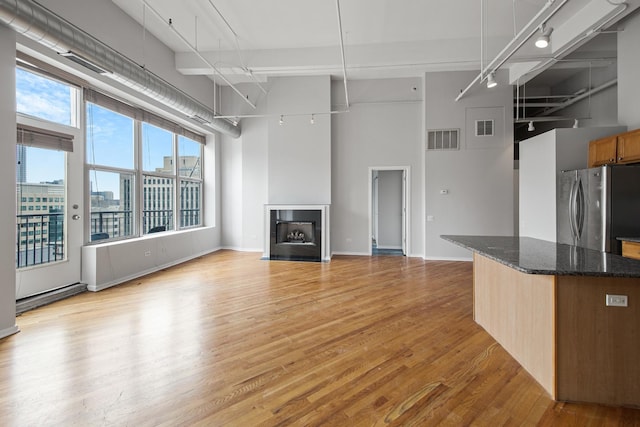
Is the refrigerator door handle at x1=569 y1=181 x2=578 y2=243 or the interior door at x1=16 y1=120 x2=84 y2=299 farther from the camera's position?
the refrigerator door handle at x1=569 y1=181 x2=578 y2=243

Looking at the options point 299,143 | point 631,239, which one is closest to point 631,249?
point 631,239

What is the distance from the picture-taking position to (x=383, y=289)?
4.29 meters

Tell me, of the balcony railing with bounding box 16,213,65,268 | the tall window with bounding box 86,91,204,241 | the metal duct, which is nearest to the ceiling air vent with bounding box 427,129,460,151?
the metal duct

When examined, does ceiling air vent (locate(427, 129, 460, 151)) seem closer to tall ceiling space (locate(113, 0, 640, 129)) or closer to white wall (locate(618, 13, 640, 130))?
tall ceiling space (locate(113, 0, 640, 129))

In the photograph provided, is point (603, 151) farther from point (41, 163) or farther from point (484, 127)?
point (41, 163)

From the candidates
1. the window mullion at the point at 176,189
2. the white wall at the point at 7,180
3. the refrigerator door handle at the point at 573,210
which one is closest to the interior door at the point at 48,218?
the white wall at the point at 7,180

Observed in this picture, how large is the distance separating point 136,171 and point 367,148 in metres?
5.08

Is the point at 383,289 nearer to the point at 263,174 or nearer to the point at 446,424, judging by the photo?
the point at 446,424

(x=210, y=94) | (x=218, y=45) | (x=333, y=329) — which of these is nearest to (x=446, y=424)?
(x=333, y=329)

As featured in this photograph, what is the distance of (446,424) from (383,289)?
2.64 meters

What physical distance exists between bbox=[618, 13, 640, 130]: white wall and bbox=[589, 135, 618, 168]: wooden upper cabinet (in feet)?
1.67

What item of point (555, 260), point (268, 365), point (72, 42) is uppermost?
point (72, 42)

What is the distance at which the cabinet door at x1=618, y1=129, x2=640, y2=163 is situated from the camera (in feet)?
11.3

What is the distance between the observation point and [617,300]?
5.84ft
